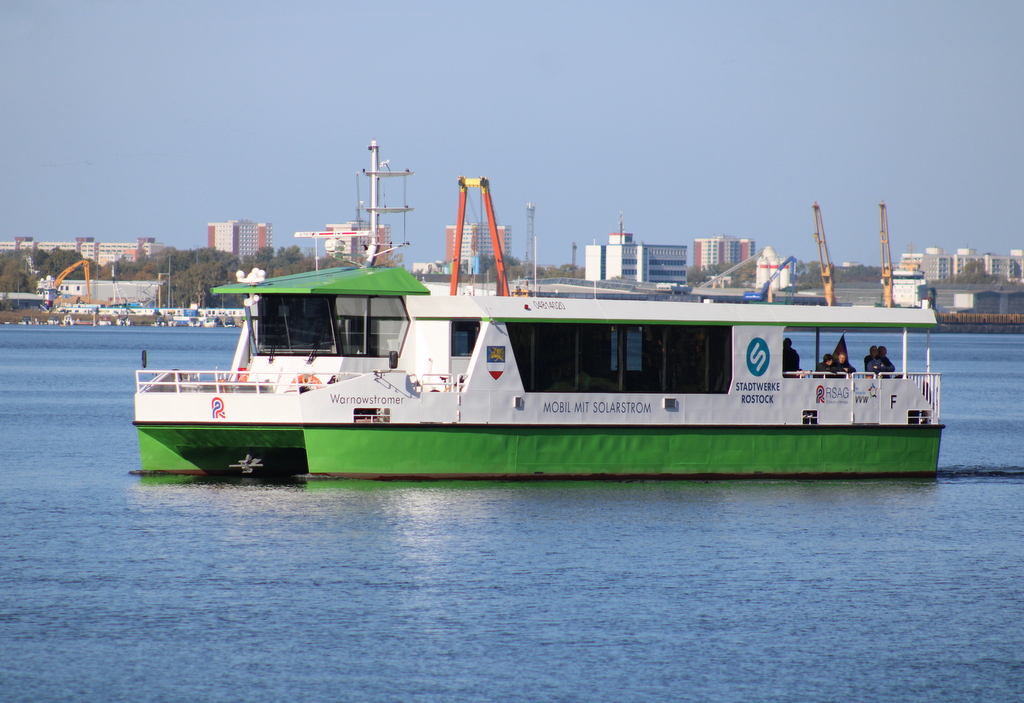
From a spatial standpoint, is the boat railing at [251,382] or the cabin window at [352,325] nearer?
the boat railing at [251,382]

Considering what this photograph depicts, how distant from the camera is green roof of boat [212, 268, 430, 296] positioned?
72.3 feet

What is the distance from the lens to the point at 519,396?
22.1 meters

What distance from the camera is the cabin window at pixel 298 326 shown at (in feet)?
74.3

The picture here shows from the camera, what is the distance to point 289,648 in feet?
44.3

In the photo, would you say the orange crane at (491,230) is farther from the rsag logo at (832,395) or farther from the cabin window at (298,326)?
the rsag logo at (832,395)

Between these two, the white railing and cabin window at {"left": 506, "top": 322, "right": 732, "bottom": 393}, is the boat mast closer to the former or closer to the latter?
cabin window at {"left": 506, "top": 322, "right": 732, "bottom": 393}

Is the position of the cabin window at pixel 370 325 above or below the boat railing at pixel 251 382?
above

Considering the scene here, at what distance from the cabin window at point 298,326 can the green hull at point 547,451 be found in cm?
194

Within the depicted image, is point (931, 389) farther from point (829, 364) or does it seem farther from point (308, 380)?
point (308, 380)

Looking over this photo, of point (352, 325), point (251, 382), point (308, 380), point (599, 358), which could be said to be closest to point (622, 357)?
point (599, 358)

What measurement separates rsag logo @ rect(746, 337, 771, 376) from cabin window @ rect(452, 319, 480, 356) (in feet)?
17.6

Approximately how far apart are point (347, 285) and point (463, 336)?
2405 mm

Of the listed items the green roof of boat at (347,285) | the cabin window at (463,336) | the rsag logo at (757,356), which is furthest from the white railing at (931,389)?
the green roof of boat at (347,285)

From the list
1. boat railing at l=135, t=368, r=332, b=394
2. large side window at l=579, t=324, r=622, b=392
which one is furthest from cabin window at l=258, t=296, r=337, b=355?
large side window at l=579, t=324, r=622, b=392
